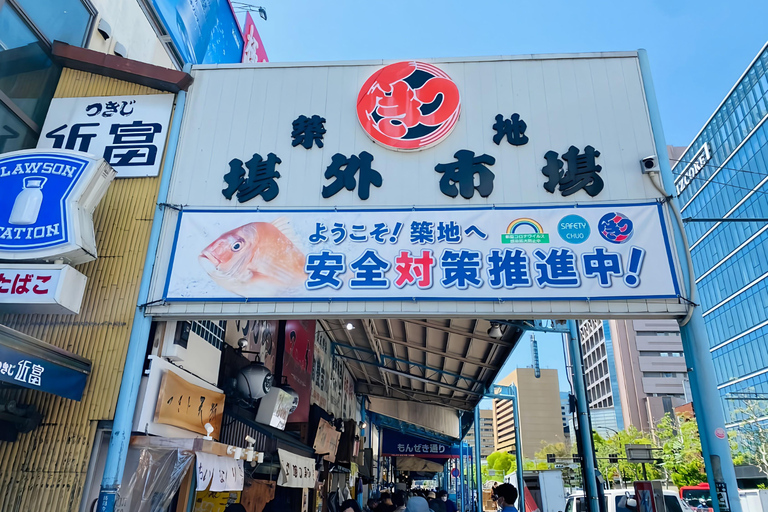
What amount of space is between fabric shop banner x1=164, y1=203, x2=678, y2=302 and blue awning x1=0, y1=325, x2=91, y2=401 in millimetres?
1196

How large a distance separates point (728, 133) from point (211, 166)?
60286 mm

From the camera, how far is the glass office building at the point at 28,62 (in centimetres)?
630

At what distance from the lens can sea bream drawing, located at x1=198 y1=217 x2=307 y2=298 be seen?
6098mm

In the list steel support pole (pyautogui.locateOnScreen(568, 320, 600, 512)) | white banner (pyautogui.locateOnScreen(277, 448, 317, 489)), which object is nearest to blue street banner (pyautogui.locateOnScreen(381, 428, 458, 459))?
white banner (pyautogui.locateOnScreen(277, 448, 317, 489))

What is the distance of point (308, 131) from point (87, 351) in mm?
3776

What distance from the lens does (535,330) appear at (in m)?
10.4

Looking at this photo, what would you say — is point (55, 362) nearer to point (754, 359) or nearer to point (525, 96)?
point (525, 96)

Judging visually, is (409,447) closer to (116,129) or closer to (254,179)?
(254,179)

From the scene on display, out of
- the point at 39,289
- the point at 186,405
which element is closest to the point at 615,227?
the point at 186,405

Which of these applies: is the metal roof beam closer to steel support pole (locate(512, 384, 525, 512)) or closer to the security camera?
steel support pole (locate(512, 384, 525, 512))

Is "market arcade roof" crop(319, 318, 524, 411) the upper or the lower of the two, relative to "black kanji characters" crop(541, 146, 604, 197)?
lower

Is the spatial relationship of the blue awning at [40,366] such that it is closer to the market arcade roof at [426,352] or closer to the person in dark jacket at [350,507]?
the person in dark jacket at [350,507]

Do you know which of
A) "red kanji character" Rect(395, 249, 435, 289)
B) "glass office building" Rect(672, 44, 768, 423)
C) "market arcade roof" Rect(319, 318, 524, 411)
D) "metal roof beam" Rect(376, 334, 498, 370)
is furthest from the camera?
Result: "glass office building" Rect(672, 44, 768, 423)

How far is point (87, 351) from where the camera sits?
18.9 ft
